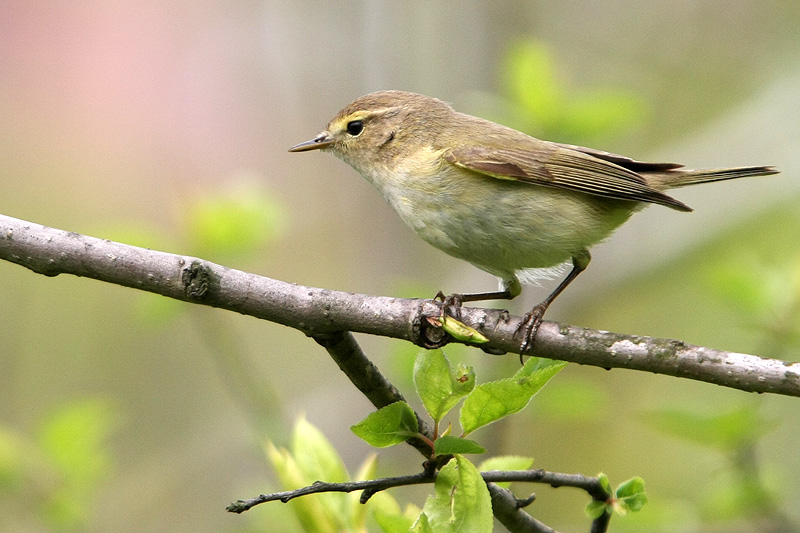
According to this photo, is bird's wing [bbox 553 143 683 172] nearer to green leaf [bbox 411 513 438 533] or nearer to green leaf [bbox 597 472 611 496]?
green leaf [bbox 597 472 611 496]

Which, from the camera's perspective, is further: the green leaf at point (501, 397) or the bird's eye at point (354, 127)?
the bird's eye at point (354, 127)

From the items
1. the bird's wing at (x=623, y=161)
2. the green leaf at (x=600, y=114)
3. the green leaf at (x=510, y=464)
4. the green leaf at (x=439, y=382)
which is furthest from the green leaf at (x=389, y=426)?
the green leaf at (x=600, y=114)

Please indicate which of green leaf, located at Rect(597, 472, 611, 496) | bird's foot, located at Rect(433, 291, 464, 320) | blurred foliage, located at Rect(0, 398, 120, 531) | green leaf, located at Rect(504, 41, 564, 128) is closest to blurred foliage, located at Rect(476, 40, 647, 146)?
green leaf, located at Rect(504, 41, 564, 128)

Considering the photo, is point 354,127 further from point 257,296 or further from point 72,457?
point 257,296

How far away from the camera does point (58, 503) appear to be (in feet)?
10.7

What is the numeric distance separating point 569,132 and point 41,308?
4.85 metres

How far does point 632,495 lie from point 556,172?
6.23ft

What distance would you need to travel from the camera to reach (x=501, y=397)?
1.72 m

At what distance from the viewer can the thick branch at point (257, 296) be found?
2059 mm

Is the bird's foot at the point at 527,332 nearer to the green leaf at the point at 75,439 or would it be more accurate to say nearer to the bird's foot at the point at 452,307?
the bird's foot at the point at 452,307

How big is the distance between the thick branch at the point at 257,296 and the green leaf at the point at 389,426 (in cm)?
39

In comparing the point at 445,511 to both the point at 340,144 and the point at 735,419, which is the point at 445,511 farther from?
the point at 340,144

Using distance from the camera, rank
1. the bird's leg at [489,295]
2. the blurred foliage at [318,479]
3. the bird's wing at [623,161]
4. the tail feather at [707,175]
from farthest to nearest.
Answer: the bird's wing at [623,161] → the tail feather at [707,175] → the bird's leg at [489,295] → the blurred foliage at [318,479]

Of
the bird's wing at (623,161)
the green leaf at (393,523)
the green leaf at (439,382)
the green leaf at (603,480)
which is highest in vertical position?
the bird's wing at (623,161)
